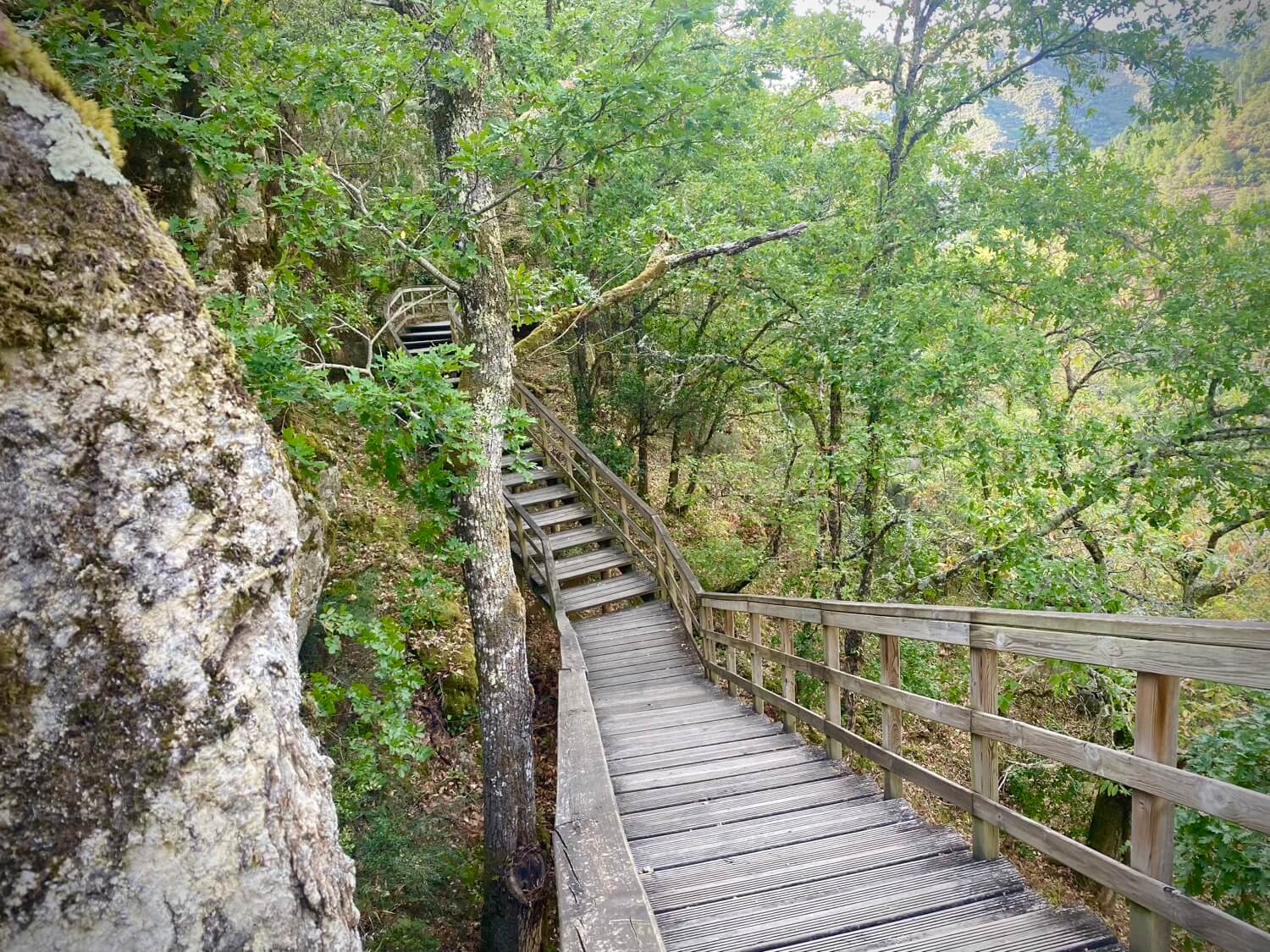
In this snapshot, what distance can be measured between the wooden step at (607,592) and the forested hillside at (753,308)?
3.60 feet

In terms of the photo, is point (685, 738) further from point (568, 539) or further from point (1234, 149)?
point (1234, 149)

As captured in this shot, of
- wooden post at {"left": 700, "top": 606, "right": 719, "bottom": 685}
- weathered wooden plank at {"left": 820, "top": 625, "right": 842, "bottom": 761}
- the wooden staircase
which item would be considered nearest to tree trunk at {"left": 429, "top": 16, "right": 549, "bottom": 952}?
wooden post at {"left": 700, "top": 606, "right": 719, "bottom": 685}

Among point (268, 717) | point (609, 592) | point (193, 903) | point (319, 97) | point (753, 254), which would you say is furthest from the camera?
point (609, 592)

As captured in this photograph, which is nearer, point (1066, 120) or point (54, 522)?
point (54, 522)

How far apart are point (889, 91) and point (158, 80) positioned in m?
8.85

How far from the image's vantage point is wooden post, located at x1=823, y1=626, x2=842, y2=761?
4.27m

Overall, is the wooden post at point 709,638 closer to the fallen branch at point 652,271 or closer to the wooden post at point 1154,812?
the fallen branch at point 652,271

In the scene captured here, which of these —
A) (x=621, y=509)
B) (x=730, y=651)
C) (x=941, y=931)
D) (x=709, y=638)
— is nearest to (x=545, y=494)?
(x=621, y=509)

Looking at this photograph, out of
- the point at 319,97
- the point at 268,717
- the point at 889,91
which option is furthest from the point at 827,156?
the point at 268,717

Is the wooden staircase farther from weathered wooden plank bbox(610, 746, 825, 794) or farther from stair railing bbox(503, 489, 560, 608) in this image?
weathered wooden plank bbox(610, 746, 825, 794)

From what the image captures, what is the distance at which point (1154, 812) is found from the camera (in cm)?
206

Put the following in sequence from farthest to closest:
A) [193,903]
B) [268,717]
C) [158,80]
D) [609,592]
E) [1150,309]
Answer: [609,592]
[1150,309]
[158,80]
[268,717]
[193,903]

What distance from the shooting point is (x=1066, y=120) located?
313 inches

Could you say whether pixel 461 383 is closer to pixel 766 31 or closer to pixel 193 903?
pixel 193 903
